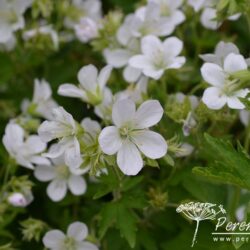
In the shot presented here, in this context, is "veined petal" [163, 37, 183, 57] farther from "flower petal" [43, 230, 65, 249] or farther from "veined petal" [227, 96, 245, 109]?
"flower petal" [43, 230, 65, 249]

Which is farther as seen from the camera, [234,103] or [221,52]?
[221,52]

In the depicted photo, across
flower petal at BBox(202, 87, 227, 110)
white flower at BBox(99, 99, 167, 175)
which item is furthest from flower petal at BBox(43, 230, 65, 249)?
flower petal at BBox(202, 87, 227, 110)

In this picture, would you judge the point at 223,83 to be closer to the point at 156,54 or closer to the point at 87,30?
the point at 156,54

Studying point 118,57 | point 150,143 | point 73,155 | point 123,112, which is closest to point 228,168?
point 150,143

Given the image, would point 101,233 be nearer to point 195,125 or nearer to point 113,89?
point 195,125

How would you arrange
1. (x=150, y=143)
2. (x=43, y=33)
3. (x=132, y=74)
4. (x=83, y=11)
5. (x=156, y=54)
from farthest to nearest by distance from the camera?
(x=83, y=11), (x=43, y=33), (x=132, y=74), (x=156, y=54), (x=150, y=143)
